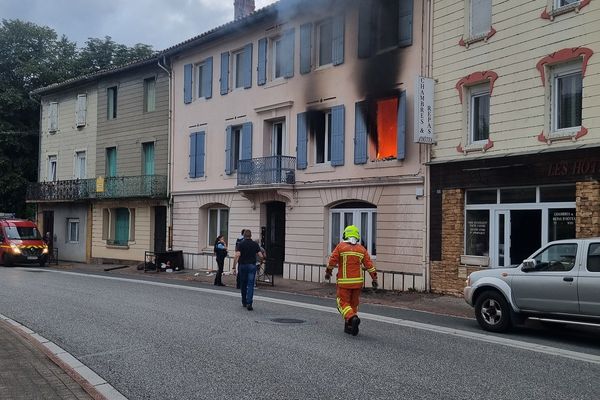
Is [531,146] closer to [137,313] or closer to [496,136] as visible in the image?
[496,136]

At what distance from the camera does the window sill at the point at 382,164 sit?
1698 centimetres

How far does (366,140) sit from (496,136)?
438 cm

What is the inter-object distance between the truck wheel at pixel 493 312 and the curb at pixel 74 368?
6.54 m

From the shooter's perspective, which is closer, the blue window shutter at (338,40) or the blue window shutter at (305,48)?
the blue window shutter at (338,40)

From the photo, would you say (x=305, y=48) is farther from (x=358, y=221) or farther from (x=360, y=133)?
(x=358, y=221)

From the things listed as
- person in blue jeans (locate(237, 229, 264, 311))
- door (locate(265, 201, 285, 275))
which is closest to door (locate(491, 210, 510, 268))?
person in blue jeans (locate(237, 229, 264, 311))

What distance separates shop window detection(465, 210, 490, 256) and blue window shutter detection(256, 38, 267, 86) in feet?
31.9

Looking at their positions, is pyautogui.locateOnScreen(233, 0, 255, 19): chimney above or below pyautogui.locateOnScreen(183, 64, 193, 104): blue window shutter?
above

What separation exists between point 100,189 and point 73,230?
15.9 feet

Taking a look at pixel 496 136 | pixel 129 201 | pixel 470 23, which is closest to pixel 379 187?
pixel 496 136

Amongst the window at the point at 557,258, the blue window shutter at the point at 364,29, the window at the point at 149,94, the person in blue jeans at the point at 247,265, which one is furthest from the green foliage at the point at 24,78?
the window at the point at 557,258

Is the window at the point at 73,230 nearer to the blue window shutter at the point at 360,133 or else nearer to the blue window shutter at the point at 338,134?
the blue window shutter at the point at 338,134

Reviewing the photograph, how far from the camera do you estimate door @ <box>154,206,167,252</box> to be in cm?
2697

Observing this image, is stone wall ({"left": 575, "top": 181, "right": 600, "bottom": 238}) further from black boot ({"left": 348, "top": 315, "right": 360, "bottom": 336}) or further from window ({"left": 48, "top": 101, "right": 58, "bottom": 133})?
window ({"left": 48, "top": 101, "right": 58, "bottom": 133})
